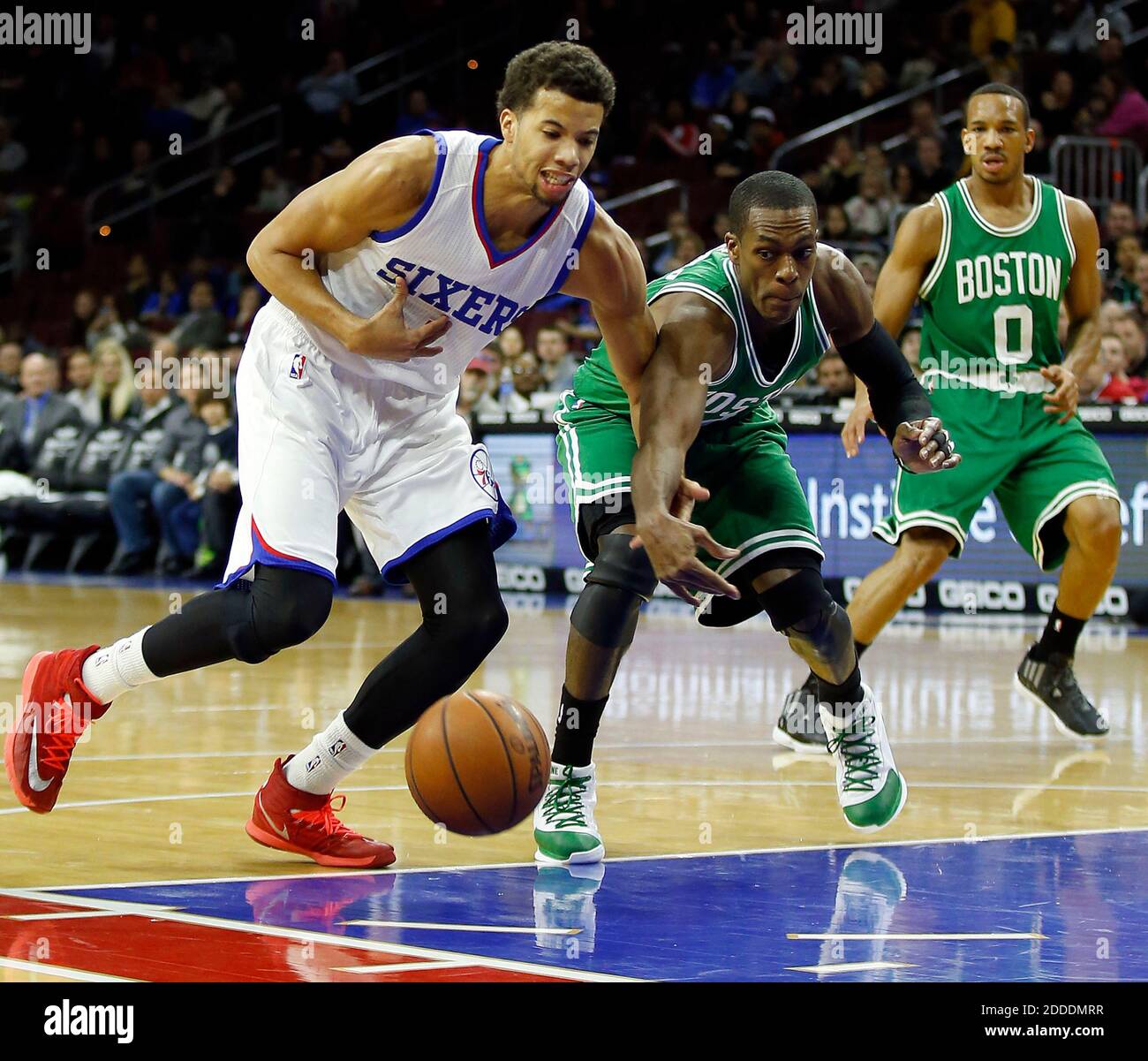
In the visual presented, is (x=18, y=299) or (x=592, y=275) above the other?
(x=18, y=299)

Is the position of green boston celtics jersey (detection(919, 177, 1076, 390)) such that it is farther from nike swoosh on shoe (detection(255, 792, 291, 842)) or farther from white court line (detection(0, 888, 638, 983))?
white court line (detection(0, 888, 638, 983))

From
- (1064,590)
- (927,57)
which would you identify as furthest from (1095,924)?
(927,57)

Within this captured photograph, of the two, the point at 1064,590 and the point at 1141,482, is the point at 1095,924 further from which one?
the point at 1141,482

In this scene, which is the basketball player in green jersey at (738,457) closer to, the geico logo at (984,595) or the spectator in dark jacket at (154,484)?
the geico logo at (984,595)

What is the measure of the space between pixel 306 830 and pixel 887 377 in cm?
202

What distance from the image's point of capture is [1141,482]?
36.6 ft

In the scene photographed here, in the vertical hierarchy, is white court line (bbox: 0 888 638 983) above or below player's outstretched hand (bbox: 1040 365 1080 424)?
below

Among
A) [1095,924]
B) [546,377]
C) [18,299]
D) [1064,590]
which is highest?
[18,299]

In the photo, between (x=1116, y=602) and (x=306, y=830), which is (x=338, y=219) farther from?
(x=1116, y=602)

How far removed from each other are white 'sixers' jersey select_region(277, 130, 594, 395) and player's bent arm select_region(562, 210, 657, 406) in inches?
1.6

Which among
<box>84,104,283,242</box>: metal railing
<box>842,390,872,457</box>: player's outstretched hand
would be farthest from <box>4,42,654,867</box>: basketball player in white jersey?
<box>84,104,283,242</box>: metal railing

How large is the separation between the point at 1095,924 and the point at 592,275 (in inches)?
75.8

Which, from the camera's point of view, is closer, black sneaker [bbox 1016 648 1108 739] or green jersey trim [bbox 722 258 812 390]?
green jersey trim [bbox 722 258 812 390]

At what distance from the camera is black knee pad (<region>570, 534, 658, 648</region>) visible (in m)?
4.92
